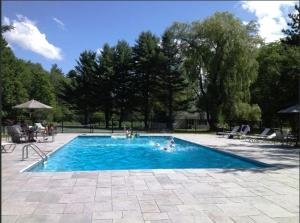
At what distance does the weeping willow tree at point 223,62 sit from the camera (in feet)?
91.1

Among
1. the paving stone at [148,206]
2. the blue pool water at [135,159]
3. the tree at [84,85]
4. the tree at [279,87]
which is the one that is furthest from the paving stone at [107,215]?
the tree at [84,85]

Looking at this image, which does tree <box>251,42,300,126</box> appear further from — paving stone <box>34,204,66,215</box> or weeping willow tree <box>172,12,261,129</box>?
paving stone <box>34,204,66,215</box>

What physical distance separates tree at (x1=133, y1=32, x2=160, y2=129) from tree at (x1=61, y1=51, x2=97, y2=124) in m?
4.97

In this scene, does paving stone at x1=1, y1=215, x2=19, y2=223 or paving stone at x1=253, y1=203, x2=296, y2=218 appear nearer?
paving stone at x1=1, y1=215, x2=19, y2=223

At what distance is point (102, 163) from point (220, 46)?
1842cm

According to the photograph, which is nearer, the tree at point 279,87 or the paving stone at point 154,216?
the paving stone at point 154,216

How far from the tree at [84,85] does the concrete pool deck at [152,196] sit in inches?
1148

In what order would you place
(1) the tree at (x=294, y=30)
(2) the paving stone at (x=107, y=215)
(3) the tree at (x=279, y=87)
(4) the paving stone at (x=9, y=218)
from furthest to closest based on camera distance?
(1) the tree at (x=294, y=30) → (3) the tree at (x=279, y=87) → (2) the paving stone at (x=107, y=215) → (4) the paving stone at (x=9, y=218)

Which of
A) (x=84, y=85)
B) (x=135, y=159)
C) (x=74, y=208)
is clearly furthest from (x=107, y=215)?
(x=84, y=85)

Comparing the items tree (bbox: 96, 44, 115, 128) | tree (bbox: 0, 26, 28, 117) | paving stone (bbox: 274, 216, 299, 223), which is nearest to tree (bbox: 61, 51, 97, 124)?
tree (bbox: 96, 44, 115, 128)

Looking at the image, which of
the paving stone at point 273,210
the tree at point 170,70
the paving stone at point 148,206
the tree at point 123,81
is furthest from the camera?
the tree at point 123,81

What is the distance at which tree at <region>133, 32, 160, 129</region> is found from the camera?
33.8 meters

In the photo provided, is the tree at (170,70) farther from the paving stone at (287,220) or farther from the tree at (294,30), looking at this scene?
the paving stone at (287,220)

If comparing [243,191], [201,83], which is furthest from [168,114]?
[243,191]
